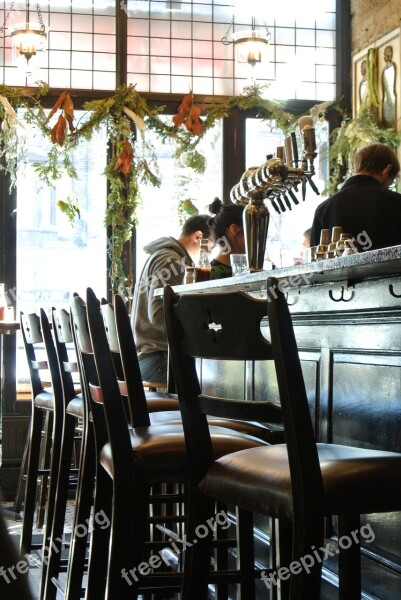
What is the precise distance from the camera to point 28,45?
6082 mm

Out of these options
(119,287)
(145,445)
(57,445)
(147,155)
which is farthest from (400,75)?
(145,445)

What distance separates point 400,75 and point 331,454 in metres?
4.91

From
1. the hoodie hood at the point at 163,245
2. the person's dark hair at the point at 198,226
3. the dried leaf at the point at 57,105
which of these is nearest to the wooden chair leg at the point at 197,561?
the hoodie hood at the point at 163,245

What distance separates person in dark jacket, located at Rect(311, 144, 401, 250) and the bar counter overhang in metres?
1.55

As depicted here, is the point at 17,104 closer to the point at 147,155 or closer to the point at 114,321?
the point at 147,155

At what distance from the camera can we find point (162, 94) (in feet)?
21.9

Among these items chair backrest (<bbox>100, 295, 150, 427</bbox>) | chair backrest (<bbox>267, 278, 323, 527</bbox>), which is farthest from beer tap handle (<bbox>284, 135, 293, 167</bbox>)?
chair backrest (<bbox>267, 278, 323, 527</bbox>)

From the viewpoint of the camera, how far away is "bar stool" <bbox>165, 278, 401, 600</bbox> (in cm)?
145

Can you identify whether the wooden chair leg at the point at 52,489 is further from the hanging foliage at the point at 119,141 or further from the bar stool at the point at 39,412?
the hanging foliage at the point at 119,141

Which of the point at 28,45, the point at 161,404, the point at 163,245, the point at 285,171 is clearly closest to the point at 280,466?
the point at 161,404

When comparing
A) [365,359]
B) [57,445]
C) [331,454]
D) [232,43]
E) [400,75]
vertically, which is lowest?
[57,445]

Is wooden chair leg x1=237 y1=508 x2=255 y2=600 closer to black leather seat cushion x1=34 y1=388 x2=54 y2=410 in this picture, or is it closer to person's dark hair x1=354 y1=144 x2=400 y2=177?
black leather seat cushion x1=34 y1=388 x2=54 y2=410

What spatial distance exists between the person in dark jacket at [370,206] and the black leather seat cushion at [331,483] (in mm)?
2561

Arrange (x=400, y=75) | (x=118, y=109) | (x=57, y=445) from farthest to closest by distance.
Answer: (x=118, y=109) < (x=400, y=75) < (x=57, y=445)
